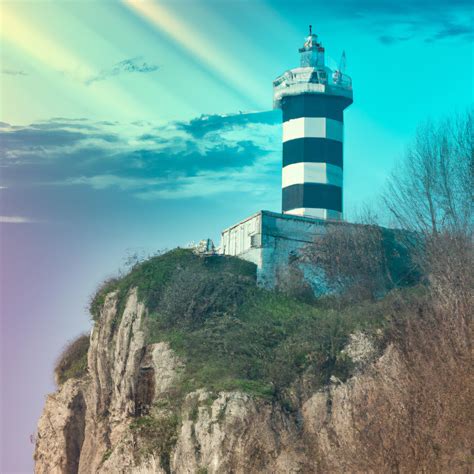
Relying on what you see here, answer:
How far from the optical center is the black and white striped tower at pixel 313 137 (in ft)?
151

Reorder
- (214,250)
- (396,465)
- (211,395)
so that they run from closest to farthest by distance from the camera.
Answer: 1. (396,465)
2. (211,395)
3. (214,250)

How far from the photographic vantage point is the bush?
4212cm

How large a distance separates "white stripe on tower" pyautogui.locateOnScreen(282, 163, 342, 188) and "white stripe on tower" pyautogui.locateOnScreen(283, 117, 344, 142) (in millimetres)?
1487

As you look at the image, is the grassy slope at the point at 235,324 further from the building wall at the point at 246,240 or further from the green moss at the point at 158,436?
the green moss at the point at 158,436

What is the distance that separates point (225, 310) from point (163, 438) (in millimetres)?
7412

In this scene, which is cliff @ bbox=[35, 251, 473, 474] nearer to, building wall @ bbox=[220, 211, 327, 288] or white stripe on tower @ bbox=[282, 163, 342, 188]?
building wall @ bbox=[220, 211, 327, 288]

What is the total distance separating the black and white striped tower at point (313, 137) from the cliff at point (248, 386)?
8259 millimetres

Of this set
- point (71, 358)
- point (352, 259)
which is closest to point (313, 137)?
point (352, 259)

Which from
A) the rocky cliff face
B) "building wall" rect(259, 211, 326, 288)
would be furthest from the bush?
"building wall" rect(259, 211, 326, 288)

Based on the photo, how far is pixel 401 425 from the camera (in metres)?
23.4

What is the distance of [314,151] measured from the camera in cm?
4641

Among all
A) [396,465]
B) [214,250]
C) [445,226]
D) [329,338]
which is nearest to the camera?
[396,465]

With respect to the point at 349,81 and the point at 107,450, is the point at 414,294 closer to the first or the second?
the point at 107,450

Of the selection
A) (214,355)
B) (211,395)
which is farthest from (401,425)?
(214,355)
